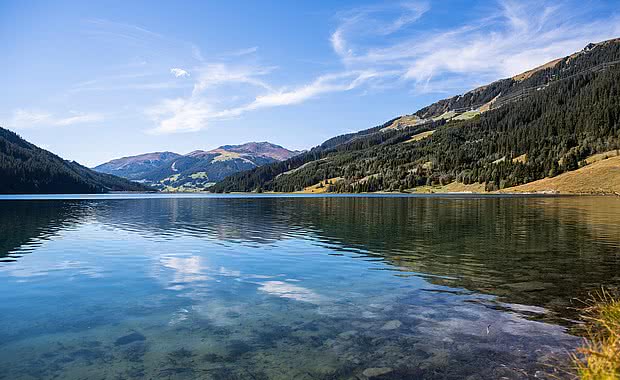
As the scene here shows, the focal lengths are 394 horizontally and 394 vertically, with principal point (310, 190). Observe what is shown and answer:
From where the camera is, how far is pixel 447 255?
3022cm

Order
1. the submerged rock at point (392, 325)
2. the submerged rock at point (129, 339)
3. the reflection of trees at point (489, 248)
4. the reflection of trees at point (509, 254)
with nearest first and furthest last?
the submerged rock at point (129, 339), the submerged rock at point (392, 325), the reflection of trees at point (509, 254), the reflection of trees at point (489, 248)

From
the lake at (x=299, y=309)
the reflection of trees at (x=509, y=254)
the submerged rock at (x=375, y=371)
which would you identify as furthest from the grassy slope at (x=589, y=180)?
the submerged rock at (x=375, y=371)

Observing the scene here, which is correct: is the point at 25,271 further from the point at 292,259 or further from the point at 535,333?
the point at 535,333

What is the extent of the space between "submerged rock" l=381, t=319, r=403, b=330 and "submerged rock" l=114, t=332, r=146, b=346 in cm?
861

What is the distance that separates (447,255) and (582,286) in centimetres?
1064

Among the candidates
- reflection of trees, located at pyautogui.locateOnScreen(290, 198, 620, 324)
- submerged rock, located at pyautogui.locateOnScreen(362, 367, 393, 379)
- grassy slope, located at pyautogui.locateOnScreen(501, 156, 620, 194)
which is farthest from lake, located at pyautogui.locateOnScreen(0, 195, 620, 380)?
grassy slope, located at pyautogui.locateOnScreen(501, 156, 620, 194)

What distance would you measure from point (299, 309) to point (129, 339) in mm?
6740

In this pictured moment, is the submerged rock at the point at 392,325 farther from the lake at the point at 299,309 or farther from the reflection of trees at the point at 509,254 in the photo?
the reflection of trees at the point at 509,254

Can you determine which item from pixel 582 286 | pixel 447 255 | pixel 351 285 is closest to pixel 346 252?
pixel 447 255

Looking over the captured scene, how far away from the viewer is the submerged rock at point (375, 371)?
1051 centimetres

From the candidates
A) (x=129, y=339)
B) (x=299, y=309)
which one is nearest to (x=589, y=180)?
(x=299, y=309)

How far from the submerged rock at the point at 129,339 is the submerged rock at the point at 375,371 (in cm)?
790

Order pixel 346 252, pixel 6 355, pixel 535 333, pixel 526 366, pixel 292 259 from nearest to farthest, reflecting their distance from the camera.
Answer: pixel 526 366 < pixel 6 355 < pixel 535 333 < pixel 292 259 < pixel 346 252

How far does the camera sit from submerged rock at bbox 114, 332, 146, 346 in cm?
1326
